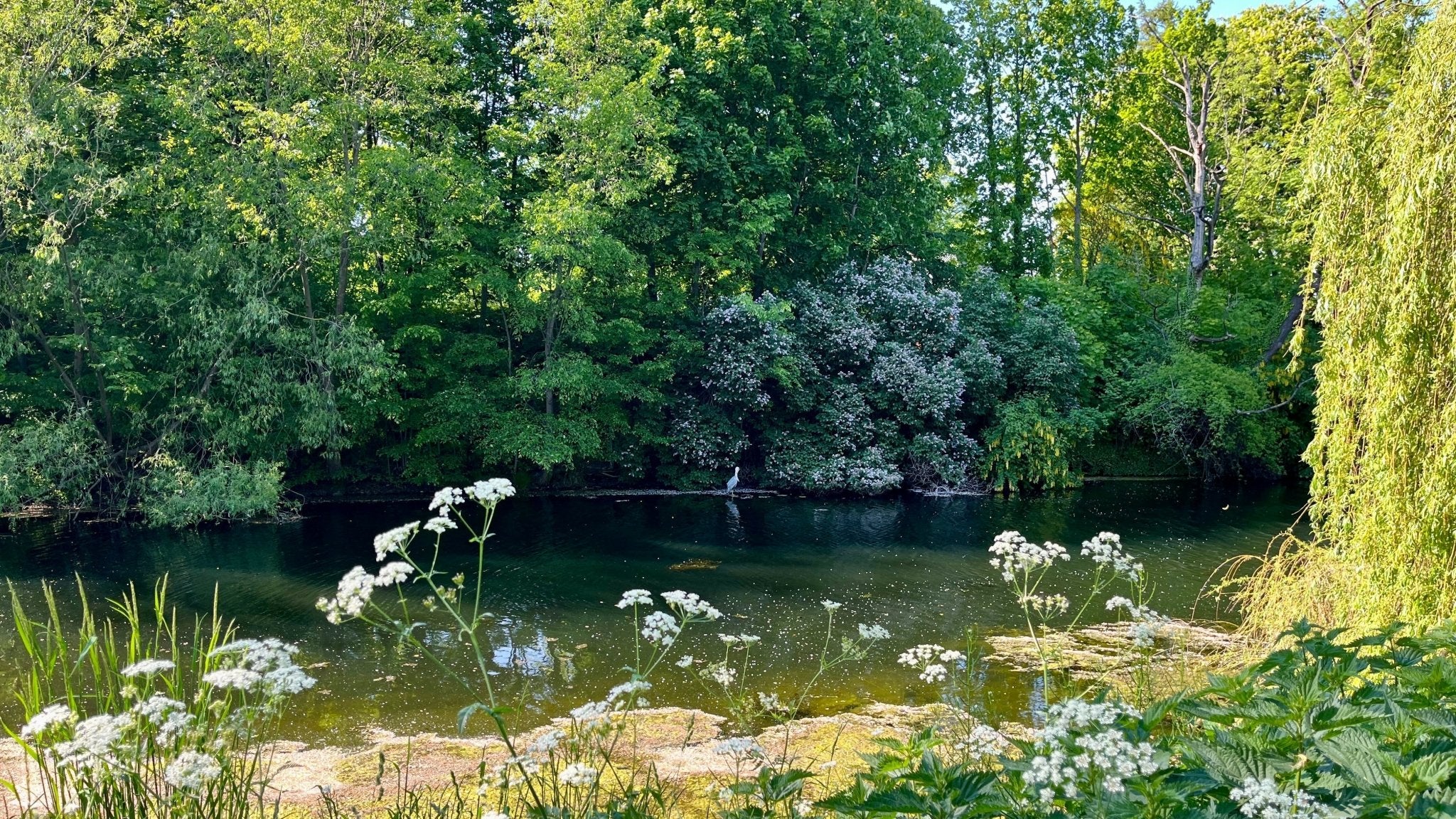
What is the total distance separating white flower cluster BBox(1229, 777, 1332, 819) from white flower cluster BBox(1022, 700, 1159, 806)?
0.64ft

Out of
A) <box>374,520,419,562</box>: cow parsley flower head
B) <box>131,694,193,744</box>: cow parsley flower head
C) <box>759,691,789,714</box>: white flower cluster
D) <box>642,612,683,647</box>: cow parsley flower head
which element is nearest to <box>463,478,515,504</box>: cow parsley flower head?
<box>374,520,419,562</box>: cow parsley flower head

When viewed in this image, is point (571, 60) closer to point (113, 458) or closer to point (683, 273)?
point (683, 273)

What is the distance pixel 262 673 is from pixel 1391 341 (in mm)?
6853

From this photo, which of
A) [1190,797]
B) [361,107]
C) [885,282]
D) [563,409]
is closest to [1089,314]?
[885,282]

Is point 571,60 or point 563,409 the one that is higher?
point 571,60

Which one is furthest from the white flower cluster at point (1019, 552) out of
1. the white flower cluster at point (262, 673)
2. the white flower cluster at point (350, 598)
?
the white flower cluster at point (262, 673)

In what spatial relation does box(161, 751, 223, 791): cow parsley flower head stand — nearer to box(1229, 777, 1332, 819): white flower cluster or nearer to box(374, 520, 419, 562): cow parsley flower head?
box(374, 520, 419, 562): cow parsley flower head

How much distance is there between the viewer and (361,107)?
17.0 m

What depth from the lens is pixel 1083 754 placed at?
2395 millimetres

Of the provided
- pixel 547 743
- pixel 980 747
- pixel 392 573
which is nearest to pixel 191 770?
pixel 392 573

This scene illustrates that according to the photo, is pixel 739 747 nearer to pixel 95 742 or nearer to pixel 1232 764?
pixel 1232 764

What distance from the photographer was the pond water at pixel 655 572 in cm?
915

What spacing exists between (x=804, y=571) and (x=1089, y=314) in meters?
13.5

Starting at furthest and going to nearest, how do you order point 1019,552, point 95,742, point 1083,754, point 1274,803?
point 1019,552 → point 95,742 → point 1083,754 → point 1274,803
